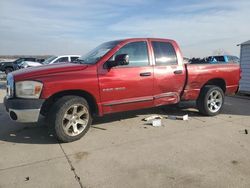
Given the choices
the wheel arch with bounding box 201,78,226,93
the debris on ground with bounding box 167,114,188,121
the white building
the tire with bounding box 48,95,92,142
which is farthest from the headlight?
the white building

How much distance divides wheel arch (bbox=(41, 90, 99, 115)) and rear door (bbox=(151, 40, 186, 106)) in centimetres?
145

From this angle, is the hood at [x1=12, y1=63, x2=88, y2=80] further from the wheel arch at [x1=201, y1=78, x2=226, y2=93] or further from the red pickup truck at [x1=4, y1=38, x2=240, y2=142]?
the wheel arch at [x1=201, y1=78, x2=226, y2=93]

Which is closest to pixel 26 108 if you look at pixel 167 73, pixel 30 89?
pixel 30 89

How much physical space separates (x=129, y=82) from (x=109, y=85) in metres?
0.46

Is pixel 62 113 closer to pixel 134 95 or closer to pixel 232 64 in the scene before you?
pixel 134 95

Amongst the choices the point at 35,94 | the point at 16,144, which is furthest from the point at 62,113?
the point at 16,144

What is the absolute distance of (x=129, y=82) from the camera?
5652 millimetres

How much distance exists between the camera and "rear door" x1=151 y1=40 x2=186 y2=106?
240 inches

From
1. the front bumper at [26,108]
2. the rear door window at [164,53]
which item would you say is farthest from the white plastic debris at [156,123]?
the front bumper at [26,108]

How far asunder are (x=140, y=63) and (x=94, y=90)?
1.24 meters

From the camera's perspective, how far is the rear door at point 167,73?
6105 millimetres

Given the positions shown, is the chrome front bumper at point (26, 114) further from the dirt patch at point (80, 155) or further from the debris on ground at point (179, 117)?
the debris on ground at point (179, 117)

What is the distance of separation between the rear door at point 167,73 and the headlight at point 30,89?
2485 mm

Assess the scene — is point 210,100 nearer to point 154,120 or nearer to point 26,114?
point 154,120
